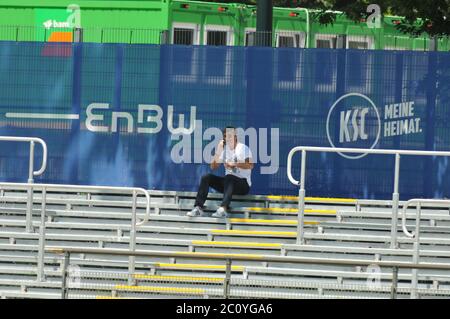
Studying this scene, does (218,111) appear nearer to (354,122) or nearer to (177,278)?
(354,122)

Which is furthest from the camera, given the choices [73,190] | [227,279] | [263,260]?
[73,190]

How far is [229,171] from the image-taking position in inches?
672

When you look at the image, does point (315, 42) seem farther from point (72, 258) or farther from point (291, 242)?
point (72, 258)

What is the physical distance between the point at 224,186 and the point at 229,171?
221 millimetres

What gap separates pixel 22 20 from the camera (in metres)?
23.1

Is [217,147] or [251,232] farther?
[217,147]

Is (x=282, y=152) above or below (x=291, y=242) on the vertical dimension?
above

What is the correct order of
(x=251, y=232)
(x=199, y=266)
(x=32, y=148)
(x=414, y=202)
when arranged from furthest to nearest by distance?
(x=32, y=148), (x=251, y=232), (x=414, y=202), (x=199, y=266)

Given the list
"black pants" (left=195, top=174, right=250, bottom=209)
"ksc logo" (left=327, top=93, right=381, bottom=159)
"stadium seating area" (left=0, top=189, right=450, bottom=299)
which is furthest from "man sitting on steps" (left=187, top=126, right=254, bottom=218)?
"ksc logo" (left=327, top=93, right=381, bottom=159)

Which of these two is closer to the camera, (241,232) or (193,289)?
(193,289)

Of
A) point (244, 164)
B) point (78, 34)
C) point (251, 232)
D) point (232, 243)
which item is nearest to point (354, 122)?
point (244, 164)
